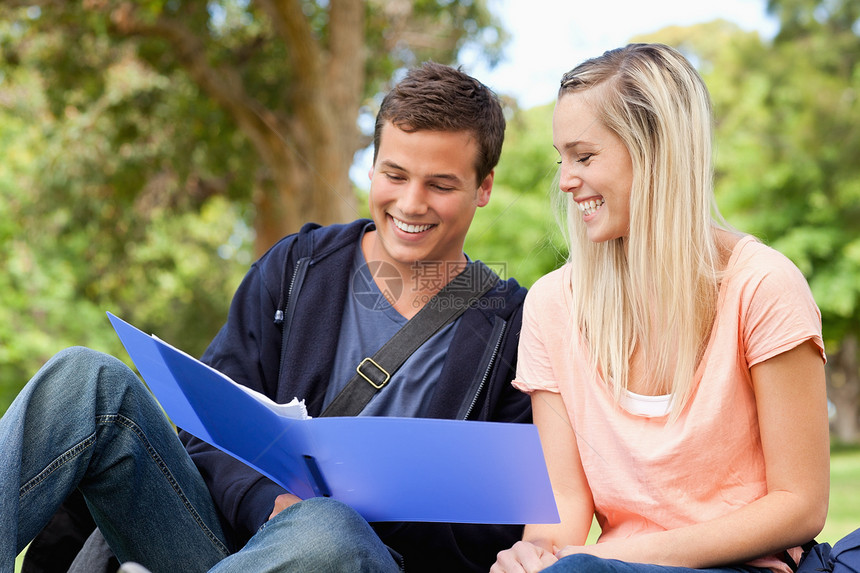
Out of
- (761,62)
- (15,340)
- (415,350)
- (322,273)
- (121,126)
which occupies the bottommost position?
(15,340)

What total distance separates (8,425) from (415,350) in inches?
37.5

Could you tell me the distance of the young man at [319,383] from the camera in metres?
1.65

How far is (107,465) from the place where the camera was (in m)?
1.74

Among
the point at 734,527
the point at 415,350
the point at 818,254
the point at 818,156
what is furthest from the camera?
the point at 818,254

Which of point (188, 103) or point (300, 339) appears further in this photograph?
point (188, 103)

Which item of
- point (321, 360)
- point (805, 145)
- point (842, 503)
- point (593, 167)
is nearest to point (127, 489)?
point (321, 360)

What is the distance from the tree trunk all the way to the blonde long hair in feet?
75.8

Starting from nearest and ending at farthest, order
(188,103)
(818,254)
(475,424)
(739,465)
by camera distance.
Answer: (475,424), (739,465), (188,103), (818,254)

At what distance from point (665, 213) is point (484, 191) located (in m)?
0.75

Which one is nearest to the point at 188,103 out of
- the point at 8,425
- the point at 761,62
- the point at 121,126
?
the point at 121,126

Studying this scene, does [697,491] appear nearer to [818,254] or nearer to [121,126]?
[121,126]

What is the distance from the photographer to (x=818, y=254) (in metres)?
17.2

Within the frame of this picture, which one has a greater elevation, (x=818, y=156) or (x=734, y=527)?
(x=818, y=156)
